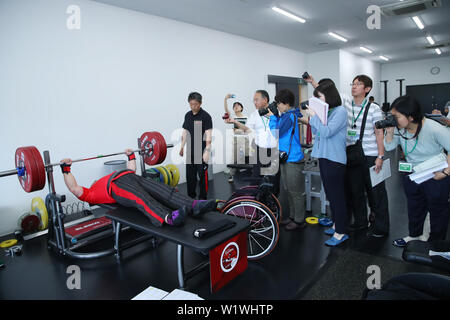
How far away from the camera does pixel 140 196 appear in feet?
7.31

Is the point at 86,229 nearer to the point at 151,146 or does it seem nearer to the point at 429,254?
the point at 151,146

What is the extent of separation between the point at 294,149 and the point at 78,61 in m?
2.86

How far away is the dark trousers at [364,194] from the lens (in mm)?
2590

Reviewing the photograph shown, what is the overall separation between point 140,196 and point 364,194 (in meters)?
1.96

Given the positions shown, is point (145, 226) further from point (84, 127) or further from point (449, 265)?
point (84, 127)

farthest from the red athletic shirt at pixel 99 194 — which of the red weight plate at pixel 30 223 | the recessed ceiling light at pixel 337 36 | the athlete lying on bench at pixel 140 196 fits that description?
the recessed ceiling light at pixel 337 36

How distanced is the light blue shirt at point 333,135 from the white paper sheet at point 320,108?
4 centimetres

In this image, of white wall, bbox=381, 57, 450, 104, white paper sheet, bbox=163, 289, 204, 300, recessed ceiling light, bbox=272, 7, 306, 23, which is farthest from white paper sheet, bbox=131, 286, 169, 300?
white wall, bbox=381, 57, 450, 104

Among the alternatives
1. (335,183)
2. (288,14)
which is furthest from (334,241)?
(288,14)

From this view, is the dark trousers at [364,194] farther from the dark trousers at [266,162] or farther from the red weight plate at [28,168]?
the red weight plate at [28,168]

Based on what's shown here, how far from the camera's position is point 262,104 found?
9.06 feet

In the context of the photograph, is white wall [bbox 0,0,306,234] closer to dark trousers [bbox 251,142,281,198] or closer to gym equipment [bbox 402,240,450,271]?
dark trousers [bbox 251,142,281,198]

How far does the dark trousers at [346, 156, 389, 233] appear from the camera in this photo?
259cm
